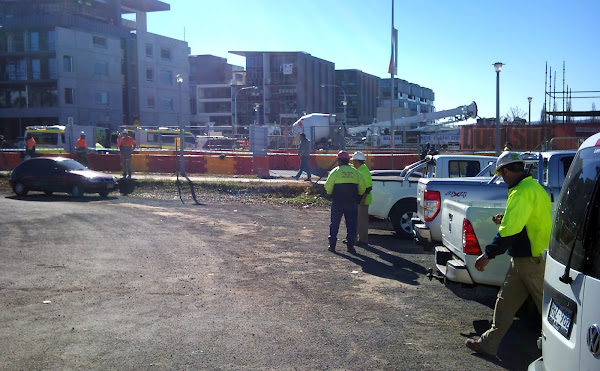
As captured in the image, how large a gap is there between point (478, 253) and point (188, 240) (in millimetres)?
7270

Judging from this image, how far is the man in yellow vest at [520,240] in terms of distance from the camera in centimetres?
503

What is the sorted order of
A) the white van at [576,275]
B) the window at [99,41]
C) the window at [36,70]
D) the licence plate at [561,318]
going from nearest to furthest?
1. the white van at [576,275]
2. the licence plate at [561,318]
3. the window at [36,70]
4. the window at [99,41]

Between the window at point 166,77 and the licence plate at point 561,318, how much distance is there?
6948 cm

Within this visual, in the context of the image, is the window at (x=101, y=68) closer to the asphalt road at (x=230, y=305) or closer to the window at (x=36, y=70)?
the window at (x=36, y=70)

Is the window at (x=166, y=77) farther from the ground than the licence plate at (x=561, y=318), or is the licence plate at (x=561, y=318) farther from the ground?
the window at (x=166, y=77)

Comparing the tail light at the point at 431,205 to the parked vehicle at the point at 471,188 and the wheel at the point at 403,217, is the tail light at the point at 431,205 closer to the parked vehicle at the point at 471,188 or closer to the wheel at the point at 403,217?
the parked vehicle at the point at 471,188

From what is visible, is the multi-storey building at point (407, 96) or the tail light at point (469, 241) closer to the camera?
the tail light at point (469, 241)

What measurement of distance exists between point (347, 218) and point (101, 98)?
183 feet

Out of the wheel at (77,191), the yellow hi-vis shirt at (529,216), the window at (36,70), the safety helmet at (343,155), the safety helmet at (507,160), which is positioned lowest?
the wheel at (77,191)

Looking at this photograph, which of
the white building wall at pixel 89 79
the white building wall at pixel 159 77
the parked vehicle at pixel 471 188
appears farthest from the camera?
the white building wall at pixel 159 77

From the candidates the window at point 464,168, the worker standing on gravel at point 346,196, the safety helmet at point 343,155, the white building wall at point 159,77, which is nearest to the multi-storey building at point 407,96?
the white building wall at point 159,77

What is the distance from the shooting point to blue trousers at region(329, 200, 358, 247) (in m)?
11.0

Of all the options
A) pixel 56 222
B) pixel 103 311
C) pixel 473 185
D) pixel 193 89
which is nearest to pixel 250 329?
pixel 103 311

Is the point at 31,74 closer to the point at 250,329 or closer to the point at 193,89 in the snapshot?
the point at 193,89
